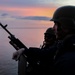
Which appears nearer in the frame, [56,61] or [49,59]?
[56,61]

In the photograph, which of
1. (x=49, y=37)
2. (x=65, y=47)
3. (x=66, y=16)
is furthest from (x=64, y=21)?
(x=49, y=37)

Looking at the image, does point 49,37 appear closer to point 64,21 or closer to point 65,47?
point 64,21

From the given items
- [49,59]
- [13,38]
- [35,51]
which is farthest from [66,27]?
[13,38]

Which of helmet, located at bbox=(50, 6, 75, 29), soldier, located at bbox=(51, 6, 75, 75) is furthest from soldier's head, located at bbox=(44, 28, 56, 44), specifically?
soldier, located at bbox=(51, 6, 75, 75)

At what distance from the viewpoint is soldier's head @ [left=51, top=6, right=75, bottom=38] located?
460 cm

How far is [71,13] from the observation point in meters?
4.94

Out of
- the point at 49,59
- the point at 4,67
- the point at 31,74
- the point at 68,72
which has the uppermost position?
the point at 68,72

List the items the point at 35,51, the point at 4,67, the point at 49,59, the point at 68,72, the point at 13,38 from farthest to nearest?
the point at 4,67, the point at 13,38, the point at 49,59, the point at 35,51, the point at 68,72

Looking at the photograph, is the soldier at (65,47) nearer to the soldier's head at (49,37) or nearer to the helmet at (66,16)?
the helmet at (66,16)

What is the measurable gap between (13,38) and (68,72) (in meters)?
3.28

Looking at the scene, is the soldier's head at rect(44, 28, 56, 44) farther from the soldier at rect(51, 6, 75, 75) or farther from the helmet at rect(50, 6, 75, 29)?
the soldier at rect(51, 6, 75, 75)

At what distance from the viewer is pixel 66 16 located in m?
4.94

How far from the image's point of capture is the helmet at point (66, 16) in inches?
187

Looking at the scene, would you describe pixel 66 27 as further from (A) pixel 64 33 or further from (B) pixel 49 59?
(B) pixel 49 59
